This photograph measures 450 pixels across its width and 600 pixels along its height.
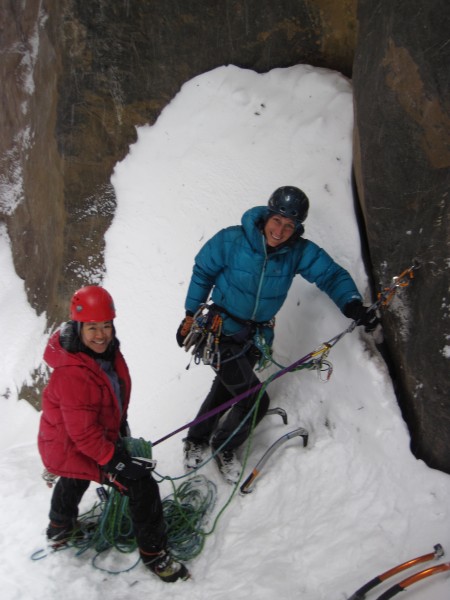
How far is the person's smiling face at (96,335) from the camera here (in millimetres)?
2514

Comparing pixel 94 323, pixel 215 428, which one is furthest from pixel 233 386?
pixel 94 323

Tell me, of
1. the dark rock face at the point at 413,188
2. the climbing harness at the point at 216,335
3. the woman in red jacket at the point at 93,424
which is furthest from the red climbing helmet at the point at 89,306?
the dark rock face at the point at 413,188

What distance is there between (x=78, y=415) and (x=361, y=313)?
1655 millimetres

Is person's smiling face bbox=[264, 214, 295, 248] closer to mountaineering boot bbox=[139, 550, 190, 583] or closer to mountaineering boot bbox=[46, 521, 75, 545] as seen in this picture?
mountaineering boot bbox=[139, 550, 190, 583]

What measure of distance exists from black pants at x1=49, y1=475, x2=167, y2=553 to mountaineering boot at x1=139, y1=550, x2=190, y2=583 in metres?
0.03

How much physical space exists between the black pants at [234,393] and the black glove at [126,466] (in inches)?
30.9

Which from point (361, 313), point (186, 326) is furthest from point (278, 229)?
point (186, 326)

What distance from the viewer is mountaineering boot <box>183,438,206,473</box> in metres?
3.46

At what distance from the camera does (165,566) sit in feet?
9.11

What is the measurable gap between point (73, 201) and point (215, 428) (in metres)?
3.42

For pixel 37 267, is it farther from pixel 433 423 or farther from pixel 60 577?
pixel 433 423

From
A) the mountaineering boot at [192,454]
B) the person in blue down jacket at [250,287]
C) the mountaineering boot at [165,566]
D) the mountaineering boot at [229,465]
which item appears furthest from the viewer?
the mountaineering boot at [192,454]

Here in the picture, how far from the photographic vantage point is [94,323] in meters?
2.51

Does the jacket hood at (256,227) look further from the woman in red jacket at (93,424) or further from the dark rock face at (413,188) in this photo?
the woman in red jacket at (93,424)
